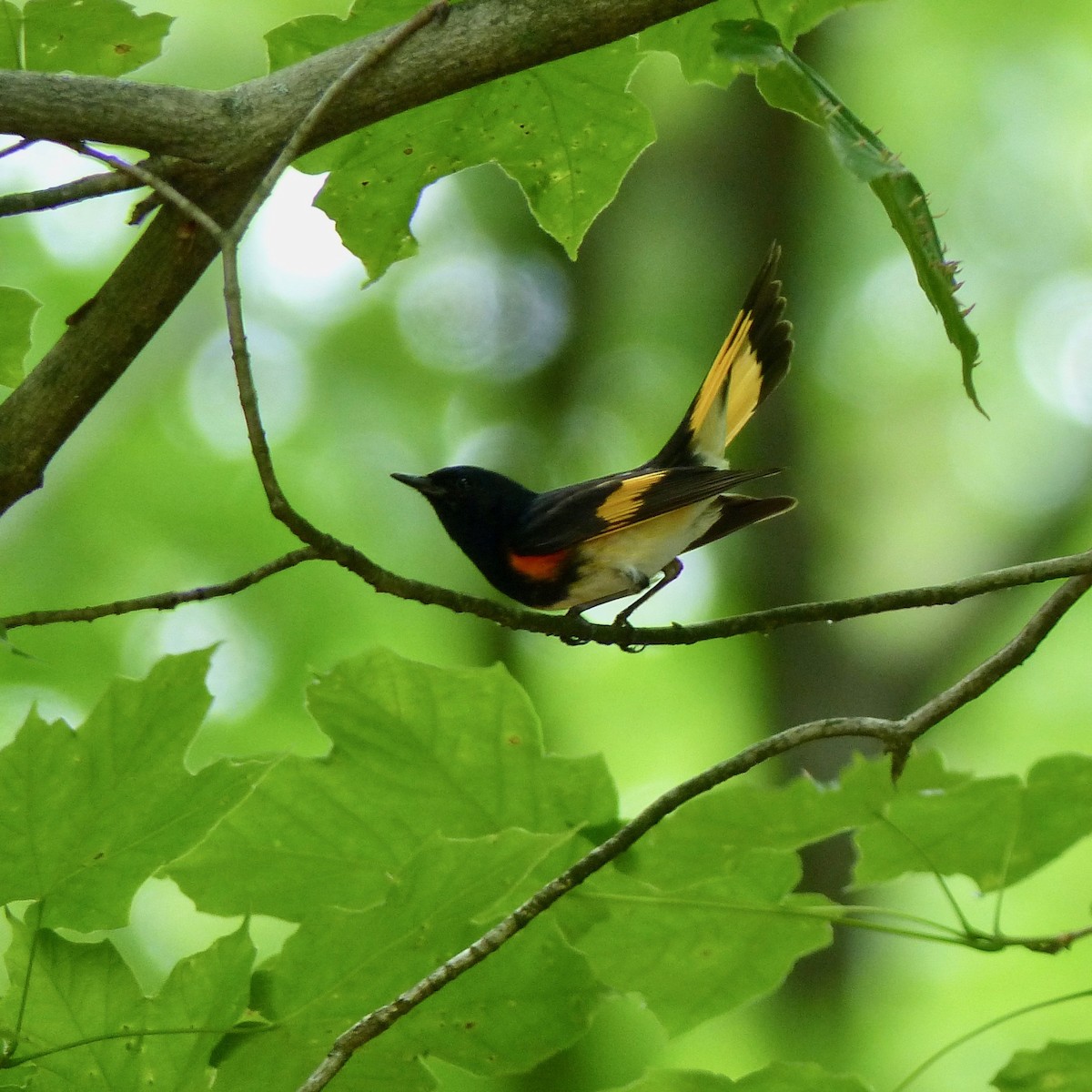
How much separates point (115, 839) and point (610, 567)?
5.58 feet

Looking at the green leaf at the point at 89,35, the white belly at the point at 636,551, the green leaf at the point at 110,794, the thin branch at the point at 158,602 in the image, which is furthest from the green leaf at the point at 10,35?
the white belly at the point at 636,551

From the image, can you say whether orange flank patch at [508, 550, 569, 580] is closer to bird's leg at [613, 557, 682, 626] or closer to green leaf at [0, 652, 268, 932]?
bird's leg at [613, 557, 682, 626]

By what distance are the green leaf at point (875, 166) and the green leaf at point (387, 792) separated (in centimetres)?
73

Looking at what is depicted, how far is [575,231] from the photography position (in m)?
1.89

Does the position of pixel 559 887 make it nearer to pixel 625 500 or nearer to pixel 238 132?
pixel 238 132

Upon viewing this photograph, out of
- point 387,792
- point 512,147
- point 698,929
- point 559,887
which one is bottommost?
point 698,929

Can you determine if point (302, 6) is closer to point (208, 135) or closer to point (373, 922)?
point (208, 135)

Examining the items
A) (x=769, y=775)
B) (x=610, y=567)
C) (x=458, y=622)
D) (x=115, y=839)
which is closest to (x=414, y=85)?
(x=115, y=839)

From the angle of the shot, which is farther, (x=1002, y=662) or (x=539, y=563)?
(x=539, y=563)

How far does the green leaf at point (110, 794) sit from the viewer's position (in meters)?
1.35

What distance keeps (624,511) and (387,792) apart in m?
1.34

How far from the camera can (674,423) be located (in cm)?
833

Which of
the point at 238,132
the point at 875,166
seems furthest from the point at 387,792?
the point at 875,166

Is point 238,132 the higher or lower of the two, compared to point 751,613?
higher
